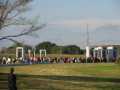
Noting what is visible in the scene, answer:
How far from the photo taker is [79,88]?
31.4 m

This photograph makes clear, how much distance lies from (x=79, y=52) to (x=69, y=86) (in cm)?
9768

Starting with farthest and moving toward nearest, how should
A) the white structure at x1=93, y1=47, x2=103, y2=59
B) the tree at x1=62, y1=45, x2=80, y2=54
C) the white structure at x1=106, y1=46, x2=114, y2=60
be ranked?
1. the tree at x1=62, y1=45, x2=80, y2=54
2. the white structure at x1=93, y1=47, x2=103, y2=59
3. the white structure at x1=106, y1=46, x2=114, y2=60

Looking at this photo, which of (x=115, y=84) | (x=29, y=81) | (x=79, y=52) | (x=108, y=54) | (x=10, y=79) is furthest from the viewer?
(x=79, y=52)

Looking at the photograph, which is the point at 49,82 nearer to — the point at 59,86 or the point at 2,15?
the point at 59,86

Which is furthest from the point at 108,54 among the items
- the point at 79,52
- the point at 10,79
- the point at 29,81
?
the point at 10,79

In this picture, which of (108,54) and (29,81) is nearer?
(29,81)

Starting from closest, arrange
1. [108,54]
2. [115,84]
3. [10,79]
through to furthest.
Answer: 1. [10,79]
2. [115,84]
3. [108,54]

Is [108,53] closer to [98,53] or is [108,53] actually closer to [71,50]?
[98,53]

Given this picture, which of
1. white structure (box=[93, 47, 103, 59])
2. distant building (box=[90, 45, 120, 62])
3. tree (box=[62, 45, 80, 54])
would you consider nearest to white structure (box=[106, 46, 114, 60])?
distant building (box=[90, 45, 120, 62])

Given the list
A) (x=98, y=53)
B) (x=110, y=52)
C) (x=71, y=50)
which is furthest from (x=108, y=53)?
(x=71, y=50)

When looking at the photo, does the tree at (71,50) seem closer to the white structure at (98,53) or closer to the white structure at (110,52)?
the white structure at (98,53)

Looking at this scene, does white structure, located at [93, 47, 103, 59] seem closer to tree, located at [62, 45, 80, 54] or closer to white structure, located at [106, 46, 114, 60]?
white structure, located at [106, 46, 114, 60]

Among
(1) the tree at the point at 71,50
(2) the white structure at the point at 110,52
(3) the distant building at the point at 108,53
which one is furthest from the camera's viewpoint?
(1) the tree at the point at 71,50

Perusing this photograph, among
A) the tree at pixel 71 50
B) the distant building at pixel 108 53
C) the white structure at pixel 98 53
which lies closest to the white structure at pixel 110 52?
the distant building at pixel 108 53
